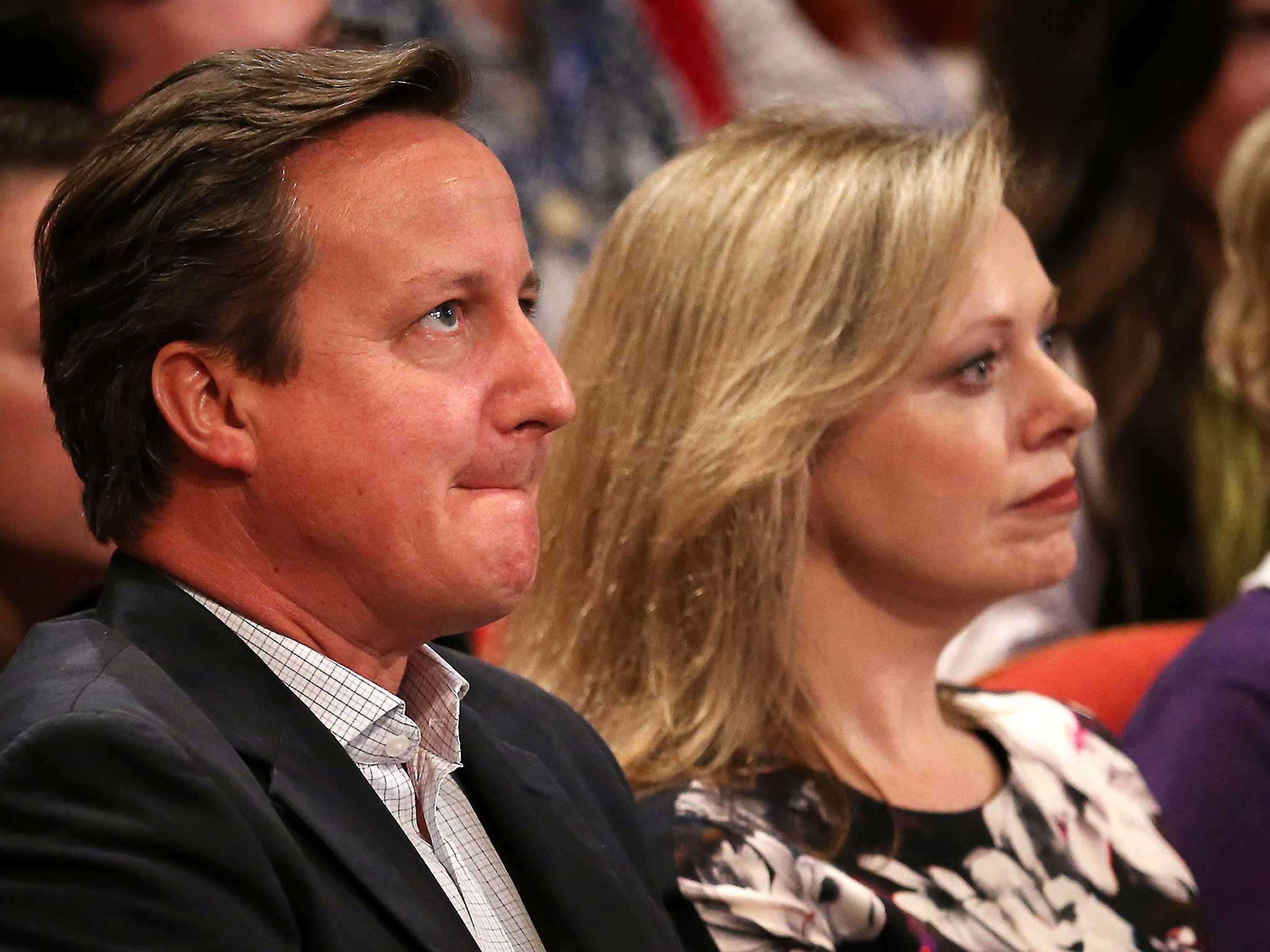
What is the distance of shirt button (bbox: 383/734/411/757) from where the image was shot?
1.09m

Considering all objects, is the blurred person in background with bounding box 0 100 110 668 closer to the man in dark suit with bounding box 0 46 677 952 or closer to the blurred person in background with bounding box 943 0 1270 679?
the man in dark suit with bounding box 0 46 677 952

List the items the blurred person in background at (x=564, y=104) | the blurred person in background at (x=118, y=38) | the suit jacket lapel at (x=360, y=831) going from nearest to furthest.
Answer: the suit jacket lapel at (x=360, y=831) < the blurred person in background at (x=118, y=38) < the blurred person in background at (x=564, y=104)

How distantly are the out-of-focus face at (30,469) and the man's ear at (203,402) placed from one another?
1.71 ft

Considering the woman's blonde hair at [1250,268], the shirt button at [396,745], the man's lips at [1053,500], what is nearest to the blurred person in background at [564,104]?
the woman's blonde hair at [1250,268]

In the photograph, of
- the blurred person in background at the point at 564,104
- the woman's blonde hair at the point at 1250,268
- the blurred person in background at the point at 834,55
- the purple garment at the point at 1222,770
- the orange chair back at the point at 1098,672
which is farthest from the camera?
the blurred person in background at the point at 834,55

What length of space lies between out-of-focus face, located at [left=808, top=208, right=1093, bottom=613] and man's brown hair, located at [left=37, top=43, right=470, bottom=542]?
609mm

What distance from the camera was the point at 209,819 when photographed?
93 centimetres

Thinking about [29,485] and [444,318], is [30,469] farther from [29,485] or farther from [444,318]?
[444,318]

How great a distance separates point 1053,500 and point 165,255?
85 cm

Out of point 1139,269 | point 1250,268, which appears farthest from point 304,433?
point 1139,269

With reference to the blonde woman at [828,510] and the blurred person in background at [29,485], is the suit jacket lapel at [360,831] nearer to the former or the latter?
the blonde woman at [828,510]

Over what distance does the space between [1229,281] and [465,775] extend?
150cm

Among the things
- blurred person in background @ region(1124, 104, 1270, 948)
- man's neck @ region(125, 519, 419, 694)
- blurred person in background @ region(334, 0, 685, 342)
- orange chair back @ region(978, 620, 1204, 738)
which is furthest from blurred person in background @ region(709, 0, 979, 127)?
man's neck @ region(125, 519, 419, 694)

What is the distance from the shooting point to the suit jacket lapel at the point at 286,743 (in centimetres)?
100
